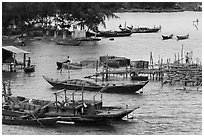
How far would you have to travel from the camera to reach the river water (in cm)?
2202

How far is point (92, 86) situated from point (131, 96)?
1.84m

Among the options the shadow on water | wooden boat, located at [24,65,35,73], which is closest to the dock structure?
wooden boat, located at [24,65,35,73]

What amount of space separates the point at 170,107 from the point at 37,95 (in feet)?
17.7

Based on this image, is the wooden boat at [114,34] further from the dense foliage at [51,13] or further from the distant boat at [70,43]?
the distant boat at [70,43]

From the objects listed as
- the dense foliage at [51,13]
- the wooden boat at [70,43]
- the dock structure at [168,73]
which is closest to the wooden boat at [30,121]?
the dock structure at [168,73]

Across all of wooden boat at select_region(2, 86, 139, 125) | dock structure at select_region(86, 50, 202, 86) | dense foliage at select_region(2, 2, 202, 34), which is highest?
dense foliage at select_region(2, 2, 202, 34)

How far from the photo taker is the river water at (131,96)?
72.2ft

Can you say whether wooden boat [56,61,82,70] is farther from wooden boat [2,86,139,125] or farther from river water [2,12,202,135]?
wooden boat [2,86,139,125]

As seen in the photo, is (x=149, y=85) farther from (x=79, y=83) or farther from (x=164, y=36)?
(x=164, y=36)

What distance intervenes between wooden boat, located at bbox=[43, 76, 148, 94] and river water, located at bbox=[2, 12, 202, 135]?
1.31 ft

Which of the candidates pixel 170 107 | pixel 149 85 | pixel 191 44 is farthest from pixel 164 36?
pixel 170 107

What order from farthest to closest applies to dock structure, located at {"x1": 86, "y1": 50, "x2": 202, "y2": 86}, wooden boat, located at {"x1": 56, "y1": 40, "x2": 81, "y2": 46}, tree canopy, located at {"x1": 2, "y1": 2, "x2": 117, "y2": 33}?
1. tree canopy, located at {"x1": 2, "y1": 2, "x2": 117, "y2": 33}
2. wooden boat, located at {"x1": 56, "y1": 40, "x2": 81, "y2": 46}
3. dock structure, located at {"x1": 86, "y1": 50, "x2": 202, "y2": 86}

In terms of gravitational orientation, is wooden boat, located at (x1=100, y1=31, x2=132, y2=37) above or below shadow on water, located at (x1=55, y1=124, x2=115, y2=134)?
above

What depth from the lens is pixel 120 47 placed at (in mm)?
44312
